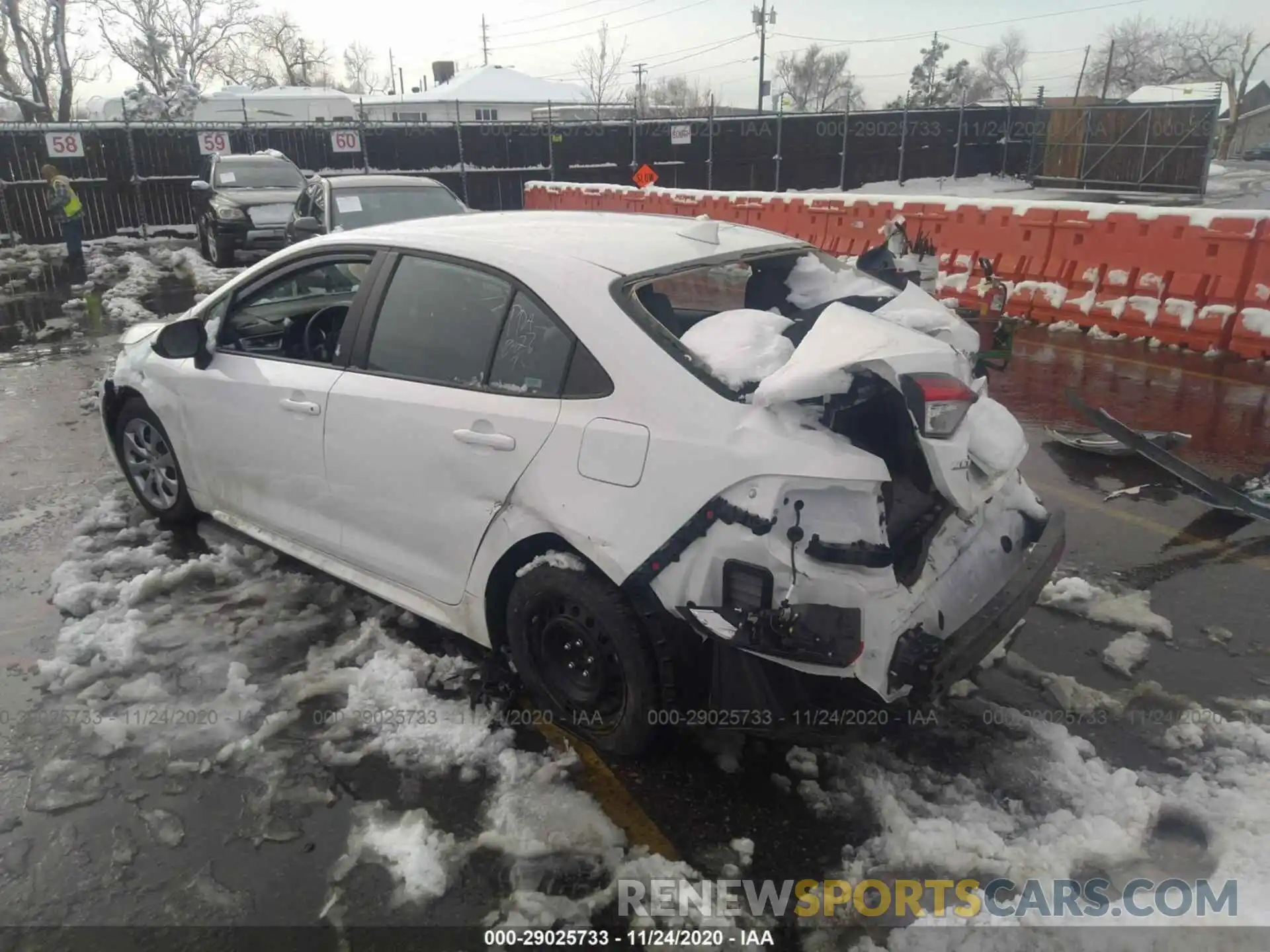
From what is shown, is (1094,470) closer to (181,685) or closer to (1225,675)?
(1225,675)

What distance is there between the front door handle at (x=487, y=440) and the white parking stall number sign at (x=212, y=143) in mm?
22975

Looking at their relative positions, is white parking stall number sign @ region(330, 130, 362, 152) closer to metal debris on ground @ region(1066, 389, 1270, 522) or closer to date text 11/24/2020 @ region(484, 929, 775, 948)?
metal debris on ground @ region(1066, 389, 1270, 522)

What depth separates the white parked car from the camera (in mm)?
2484

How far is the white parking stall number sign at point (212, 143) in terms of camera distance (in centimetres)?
2228

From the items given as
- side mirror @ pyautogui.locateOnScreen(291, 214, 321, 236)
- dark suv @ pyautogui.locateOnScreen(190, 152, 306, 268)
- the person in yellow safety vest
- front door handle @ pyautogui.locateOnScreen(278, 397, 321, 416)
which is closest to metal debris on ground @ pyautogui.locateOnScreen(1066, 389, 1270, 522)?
front door handle @ pyautogui.locateOnScreen(278, 397, 321, 416)

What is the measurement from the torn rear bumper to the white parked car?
0.01m

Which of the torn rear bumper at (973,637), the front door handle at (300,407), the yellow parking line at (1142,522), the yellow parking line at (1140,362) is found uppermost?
the front door handle at (300,407)

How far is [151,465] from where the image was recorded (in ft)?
15.8

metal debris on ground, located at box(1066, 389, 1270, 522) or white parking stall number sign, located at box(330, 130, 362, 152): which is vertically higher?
white parking stall number sign, located at box(330, 130, 362, 152)

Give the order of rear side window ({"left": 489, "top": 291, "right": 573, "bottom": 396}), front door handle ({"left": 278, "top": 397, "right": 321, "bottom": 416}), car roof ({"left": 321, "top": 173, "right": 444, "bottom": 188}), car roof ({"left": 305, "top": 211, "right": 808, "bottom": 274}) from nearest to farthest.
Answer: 1. rear side window ({"left": 489, "top": 291, "right": 573, "bottom": 396})
2. car roof ({"left": 305, "top": 211, "right": 808, "bottom": 274})
3. front door handle ({"left": 278, "top": 397, "right": 321, "bottom": 416})
4. car roof ({"left": 321, "top": 173, "right": 444, "bottom": 188})

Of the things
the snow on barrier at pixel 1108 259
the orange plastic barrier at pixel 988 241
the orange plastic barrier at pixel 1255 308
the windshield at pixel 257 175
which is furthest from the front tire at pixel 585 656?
the windshield at pixel 257 175

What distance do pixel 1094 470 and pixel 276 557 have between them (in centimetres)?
490

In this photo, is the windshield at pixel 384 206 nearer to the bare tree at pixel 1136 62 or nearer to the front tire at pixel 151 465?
the front tire at pixel 151 465

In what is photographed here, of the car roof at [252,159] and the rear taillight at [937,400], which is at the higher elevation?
the car roof at [252,159]
